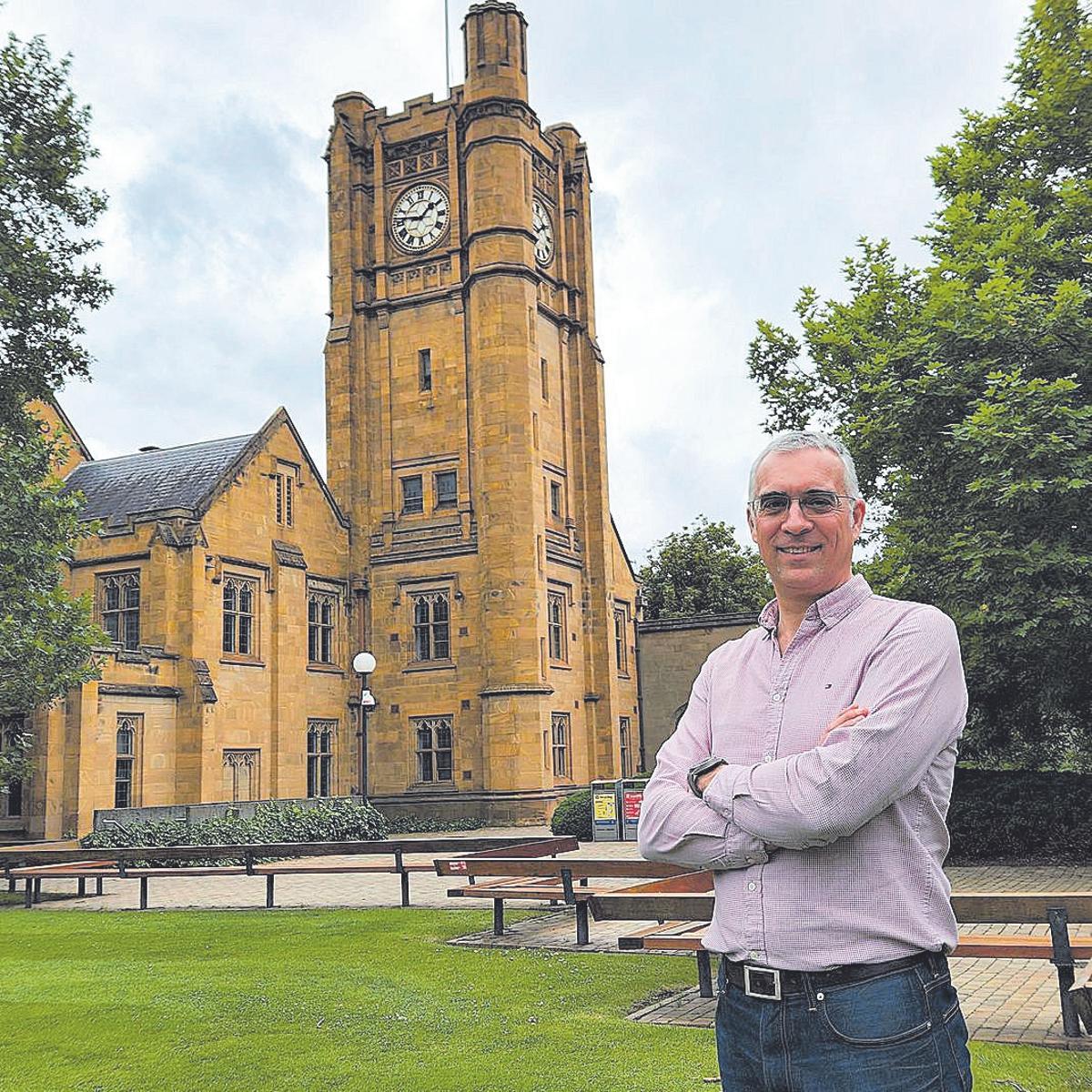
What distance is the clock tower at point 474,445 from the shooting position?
3762 centimetres

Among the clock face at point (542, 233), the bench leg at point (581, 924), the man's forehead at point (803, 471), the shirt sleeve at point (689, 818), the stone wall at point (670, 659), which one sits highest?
the clock face at point (542, 233)

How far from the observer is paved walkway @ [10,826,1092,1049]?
854 centimetres

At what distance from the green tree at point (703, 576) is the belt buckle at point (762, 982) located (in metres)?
58.2

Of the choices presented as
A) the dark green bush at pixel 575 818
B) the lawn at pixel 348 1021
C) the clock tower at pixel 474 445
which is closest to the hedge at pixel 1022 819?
the dark green bush at pixel 575 818

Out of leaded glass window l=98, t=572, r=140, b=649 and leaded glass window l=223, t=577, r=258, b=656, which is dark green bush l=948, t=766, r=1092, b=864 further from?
leaded glass window l=98, t=572, r=140, b=649

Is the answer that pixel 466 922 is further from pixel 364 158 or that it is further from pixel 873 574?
pixel 364 158

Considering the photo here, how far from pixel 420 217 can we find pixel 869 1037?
135 feet

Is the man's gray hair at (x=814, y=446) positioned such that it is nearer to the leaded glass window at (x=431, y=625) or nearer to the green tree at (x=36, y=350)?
the green tree at (x=36, y=350)

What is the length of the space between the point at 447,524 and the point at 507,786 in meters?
8.82

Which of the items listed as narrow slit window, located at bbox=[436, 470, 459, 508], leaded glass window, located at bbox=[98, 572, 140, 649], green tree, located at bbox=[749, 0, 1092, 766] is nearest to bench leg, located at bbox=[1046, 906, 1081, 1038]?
green tree, located at bbox=[749, 0, 1092, 766]

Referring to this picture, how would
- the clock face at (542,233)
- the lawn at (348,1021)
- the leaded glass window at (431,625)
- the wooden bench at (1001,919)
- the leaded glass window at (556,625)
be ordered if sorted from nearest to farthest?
1. the lawn at (348,1021)
2. the wooden bench at (1001,919)
3. the leaded glass window at (431,625)
4. the leaded glass window at (556,625)
5. the clock face at (542,233)

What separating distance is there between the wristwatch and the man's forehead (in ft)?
2.42

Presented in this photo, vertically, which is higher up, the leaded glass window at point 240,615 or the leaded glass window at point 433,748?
the leaded glass window at point 240,615

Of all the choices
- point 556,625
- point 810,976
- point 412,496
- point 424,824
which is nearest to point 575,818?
point 424,824
